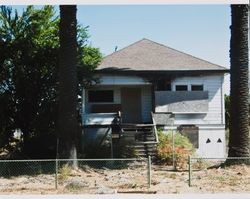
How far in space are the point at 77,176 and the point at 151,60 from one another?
1302cm

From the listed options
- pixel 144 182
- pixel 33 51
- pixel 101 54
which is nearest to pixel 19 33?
pixel 33 51

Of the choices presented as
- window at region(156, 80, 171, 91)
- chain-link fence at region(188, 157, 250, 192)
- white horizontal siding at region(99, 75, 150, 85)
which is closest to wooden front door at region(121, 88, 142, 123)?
white horizontal siding at region(99, 75, 150, 85)

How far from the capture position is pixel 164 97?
94.0 ft

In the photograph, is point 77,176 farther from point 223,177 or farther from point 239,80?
point 239,80

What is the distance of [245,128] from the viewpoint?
20406mm

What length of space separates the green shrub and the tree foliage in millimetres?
5441

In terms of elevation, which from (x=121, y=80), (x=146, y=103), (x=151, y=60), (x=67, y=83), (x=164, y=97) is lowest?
(x=146, y=103)

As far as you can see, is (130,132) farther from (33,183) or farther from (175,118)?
(33,183)

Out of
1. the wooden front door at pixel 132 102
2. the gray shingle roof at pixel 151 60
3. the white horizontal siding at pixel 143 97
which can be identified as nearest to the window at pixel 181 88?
the gray shingle roof at pixel 151 60

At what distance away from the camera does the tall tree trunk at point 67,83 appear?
2045 cm

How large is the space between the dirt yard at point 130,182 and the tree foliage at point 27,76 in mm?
6145

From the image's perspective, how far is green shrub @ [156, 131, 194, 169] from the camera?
73.9 feet

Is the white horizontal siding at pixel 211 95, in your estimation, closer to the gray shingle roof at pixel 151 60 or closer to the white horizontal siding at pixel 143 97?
the gray shingle roof at pixel 151 60

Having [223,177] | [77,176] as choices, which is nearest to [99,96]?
[77,176]
